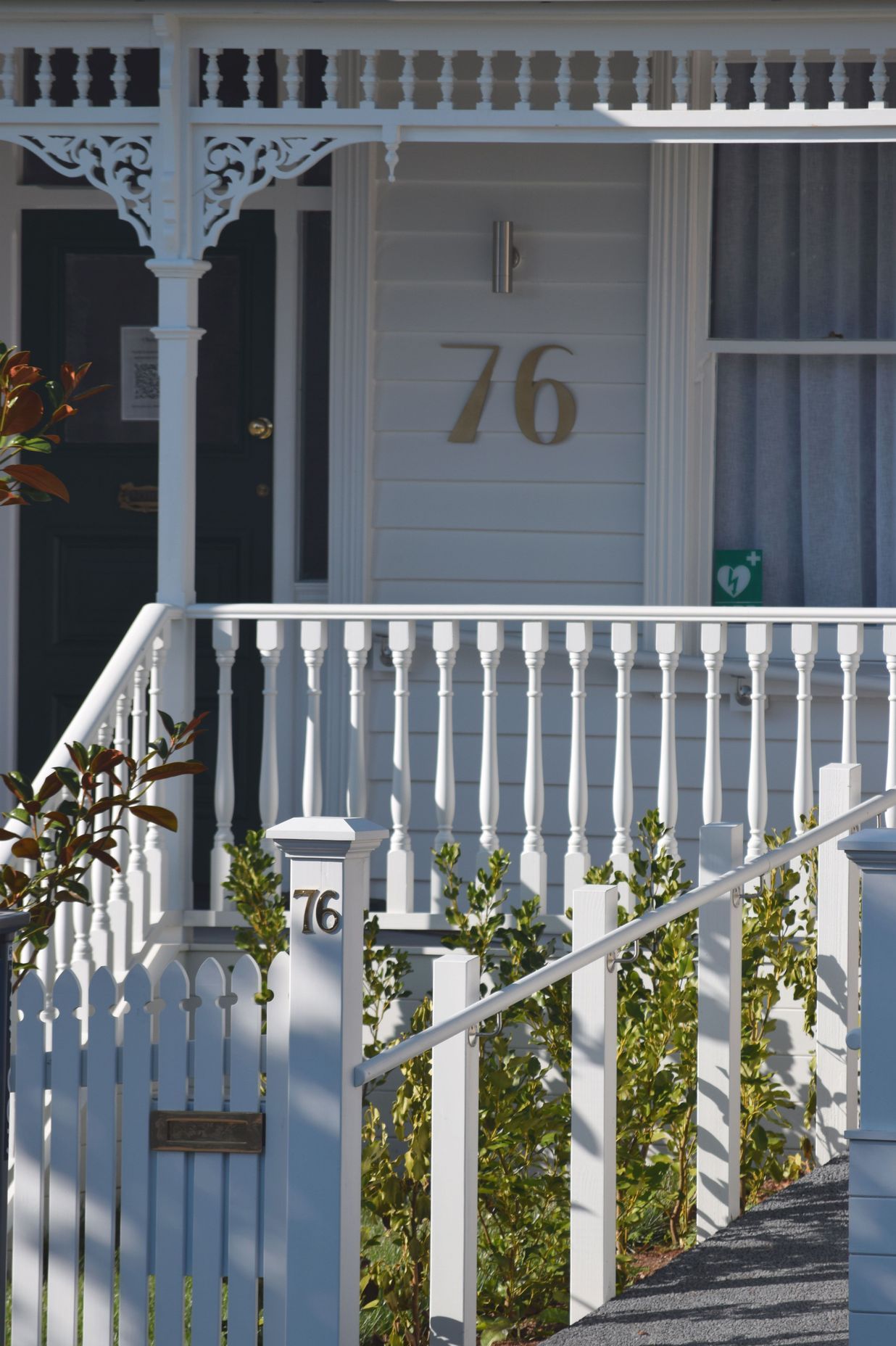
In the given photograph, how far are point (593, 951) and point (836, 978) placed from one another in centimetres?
96

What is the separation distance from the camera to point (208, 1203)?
3121mm

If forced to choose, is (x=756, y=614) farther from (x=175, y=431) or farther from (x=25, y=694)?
(x=25, y=694)

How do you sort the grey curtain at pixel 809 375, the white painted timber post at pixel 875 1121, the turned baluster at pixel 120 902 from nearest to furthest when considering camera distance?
the white painted timber post at pixel 875 1121
the turned baluster at pixel 120 902
the grey curtain at pixel 809 375

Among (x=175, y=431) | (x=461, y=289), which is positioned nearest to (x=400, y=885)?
(x=175, y=431)

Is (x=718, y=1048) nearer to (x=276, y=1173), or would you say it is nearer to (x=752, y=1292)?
(x=752, y=1292)

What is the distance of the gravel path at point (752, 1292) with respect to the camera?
3.12 metres

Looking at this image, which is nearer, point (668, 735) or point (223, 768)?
point (668, 735)

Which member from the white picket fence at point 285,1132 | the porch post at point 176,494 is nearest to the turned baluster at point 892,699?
the white picket fence at point 285,1132

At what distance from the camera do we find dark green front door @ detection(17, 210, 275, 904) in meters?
6.65

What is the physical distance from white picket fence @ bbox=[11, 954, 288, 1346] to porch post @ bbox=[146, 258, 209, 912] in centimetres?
228

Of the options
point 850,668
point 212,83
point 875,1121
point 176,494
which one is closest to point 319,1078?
point 875,1121

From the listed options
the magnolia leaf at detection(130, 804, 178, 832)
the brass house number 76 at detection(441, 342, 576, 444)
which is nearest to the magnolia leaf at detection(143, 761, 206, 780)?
the magnolia leaf at detection(130, 804, 178, 832)

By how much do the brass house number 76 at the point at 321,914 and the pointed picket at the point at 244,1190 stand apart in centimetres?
18

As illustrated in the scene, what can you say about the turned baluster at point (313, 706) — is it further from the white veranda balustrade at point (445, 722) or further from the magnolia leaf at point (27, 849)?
the magnolia leaf at point (27, 849)
